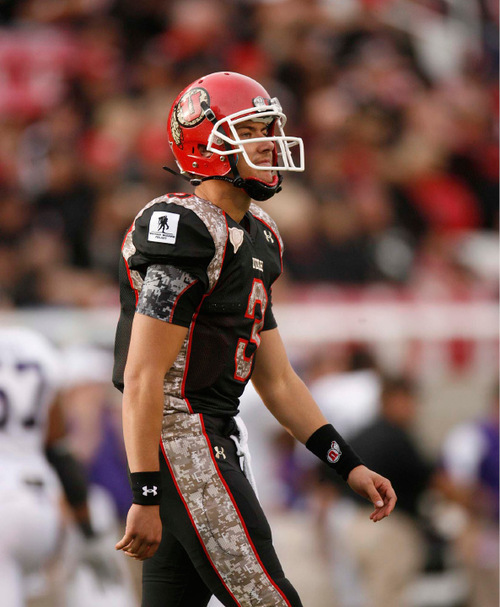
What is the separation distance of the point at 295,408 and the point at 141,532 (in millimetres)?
756

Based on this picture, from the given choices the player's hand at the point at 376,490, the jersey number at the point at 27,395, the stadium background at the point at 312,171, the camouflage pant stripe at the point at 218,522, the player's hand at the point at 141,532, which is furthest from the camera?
the stadium background at the point at 312,171

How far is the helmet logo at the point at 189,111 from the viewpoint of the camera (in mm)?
3012

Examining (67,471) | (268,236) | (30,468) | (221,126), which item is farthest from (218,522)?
(67,471)

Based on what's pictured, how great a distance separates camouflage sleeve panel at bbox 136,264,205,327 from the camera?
8.93 feet

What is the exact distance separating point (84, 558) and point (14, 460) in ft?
3.32

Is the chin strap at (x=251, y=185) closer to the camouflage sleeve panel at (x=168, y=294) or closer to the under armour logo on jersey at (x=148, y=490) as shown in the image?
the camouflage sleeve panel at (x=168, y=294)

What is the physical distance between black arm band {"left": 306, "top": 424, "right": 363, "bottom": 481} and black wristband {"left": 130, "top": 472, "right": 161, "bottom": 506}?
662mm

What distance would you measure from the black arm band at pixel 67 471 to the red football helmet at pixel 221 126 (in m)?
1.68

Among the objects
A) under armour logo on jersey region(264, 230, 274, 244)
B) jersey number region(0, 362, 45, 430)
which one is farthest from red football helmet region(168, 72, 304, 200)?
jersey number region(0, 362, 45, 430)

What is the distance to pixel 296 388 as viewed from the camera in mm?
3268

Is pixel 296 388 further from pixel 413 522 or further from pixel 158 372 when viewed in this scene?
pixel 413 522

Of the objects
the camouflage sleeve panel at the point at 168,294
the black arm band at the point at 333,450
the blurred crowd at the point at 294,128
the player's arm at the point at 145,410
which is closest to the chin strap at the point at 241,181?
the camouflage sleeve panel at the point at 168,294

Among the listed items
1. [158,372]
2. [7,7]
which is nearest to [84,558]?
[158,372]

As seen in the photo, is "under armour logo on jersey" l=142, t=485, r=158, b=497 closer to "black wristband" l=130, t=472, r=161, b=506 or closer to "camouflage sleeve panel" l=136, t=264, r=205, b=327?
"black wristband" l=130, t=472, r=161, b=506
